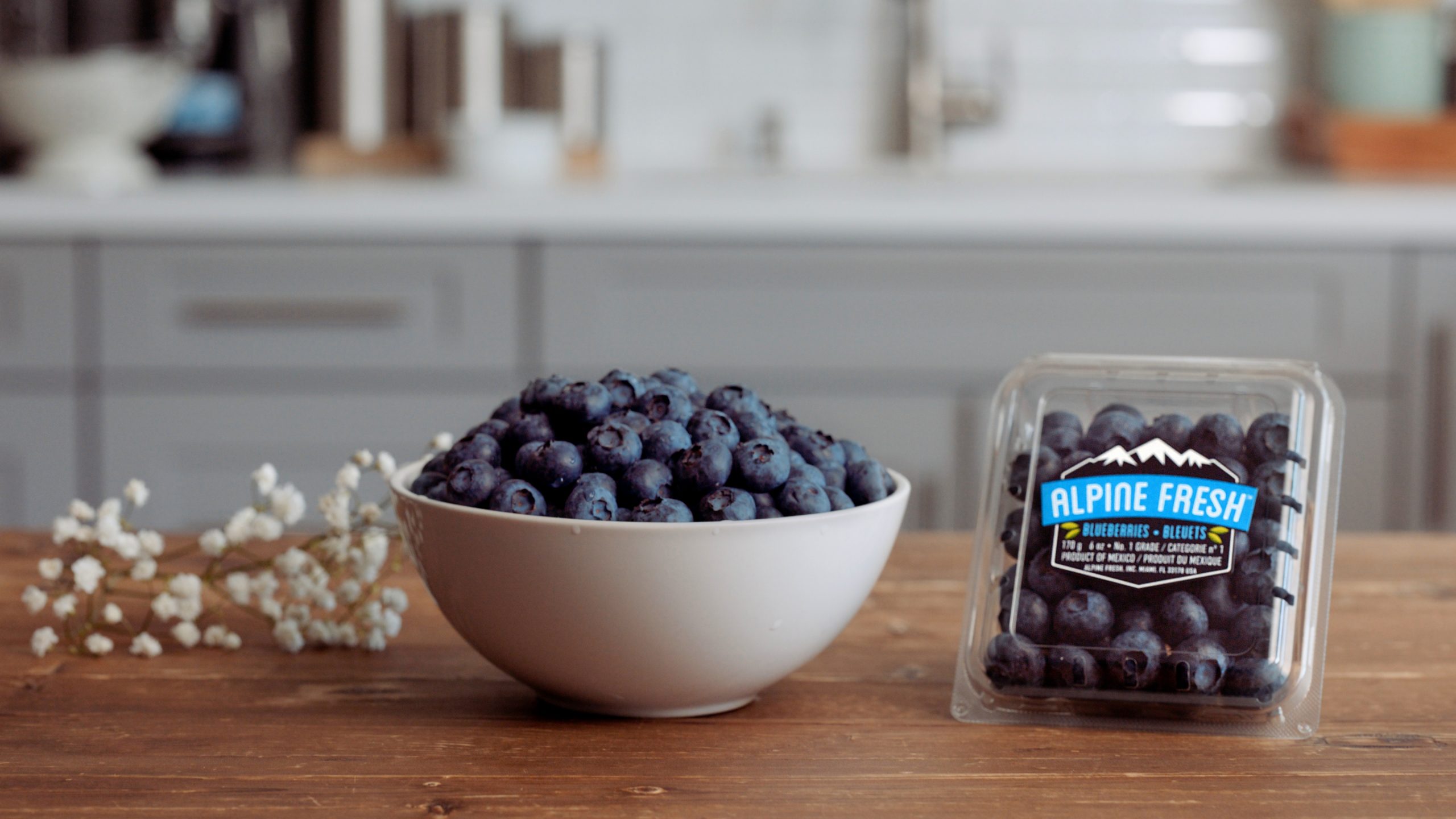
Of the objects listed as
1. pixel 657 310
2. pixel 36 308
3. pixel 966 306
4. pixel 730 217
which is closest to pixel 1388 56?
pixel 966 306

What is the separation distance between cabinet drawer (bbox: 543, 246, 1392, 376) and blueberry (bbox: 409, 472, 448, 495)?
1.51m

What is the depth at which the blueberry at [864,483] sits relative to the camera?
0.68m

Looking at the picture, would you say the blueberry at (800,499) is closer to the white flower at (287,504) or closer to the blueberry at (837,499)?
the blueberry at (837,499)

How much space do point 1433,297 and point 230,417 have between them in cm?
171

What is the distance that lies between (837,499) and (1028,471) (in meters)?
0.10

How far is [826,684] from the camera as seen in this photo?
73 cm

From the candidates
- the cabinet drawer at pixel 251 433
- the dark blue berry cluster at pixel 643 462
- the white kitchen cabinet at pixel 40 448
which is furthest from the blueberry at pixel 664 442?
the white kitchen cabinet at pixel 40 448

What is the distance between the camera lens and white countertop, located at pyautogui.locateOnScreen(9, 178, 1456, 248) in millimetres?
2162

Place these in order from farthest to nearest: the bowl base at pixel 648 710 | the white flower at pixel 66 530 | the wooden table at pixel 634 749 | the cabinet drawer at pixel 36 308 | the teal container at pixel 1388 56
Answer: the teal container at pixel 1388 56, the cabinet drawer at pixel 36 308, the white flower at pixel 66 530, the bowl base at pixel 648 710, the wooden table at pixel 634 749

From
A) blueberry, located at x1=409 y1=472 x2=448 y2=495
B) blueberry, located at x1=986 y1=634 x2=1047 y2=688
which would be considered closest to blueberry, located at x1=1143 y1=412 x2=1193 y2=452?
blueberry, located at x1=986 y1=634 x2=1047 y2=688

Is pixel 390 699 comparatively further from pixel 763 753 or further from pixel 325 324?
pixel 325 324

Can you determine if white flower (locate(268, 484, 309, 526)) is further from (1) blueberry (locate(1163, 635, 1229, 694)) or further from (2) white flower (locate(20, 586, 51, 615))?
(1) blueberry (locate(1163, 635, 1229, 694))

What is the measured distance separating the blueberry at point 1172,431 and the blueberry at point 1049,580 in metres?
0.07

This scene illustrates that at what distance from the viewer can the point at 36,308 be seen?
2.15 meters
